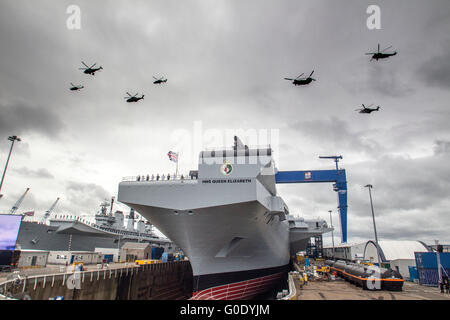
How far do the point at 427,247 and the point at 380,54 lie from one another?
2248 centimetres

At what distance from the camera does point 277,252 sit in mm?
19359

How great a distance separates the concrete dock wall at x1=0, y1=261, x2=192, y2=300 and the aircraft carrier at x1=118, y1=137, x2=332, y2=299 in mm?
5362

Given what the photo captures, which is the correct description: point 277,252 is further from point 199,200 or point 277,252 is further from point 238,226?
point 199,200

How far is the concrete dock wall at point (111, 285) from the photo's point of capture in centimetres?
1166

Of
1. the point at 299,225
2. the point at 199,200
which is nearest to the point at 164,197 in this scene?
the point at 199,200

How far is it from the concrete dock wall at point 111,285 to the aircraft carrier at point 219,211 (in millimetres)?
5362

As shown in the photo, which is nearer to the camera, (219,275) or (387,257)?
(219,275)

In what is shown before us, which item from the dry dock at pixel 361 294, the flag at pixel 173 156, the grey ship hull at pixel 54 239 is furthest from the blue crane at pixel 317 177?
the grey ship hull at pixel 54 239

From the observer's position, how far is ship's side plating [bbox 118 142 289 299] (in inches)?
455

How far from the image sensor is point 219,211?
38.6 feet
